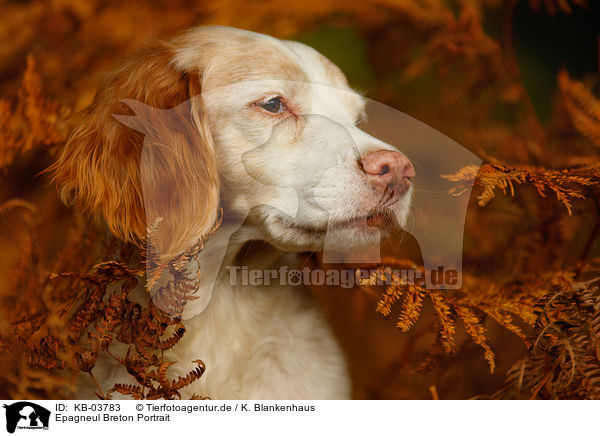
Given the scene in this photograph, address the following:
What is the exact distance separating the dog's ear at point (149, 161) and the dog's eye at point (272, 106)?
135mm

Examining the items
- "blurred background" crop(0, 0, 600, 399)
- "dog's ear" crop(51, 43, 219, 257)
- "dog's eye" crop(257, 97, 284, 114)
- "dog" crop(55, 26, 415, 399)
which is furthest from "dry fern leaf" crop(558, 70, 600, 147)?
Answer: "dog's ear" crop(51, 43, 219, 257)

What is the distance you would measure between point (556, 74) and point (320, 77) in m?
0.56

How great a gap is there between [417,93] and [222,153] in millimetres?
482

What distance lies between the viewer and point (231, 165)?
1.09 m

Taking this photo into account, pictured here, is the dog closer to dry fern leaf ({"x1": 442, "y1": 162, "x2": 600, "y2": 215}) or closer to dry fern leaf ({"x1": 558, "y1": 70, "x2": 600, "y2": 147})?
dry fern leaf ({"x1": 442, "y1": 162, "x2": 600, "y2": 215})

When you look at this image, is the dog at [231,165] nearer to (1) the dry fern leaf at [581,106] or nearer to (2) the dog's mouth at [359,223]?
(2) the dog's mouth at [359,223]

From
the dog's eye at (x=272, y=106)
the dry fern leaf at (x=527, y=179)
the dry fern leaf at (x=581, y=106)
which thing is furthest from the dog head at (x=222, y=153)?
the dry fern leaf at (x=581, y=106)

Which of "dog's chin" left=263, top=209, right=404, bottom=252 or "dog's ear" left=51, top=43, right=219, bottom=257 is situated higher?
"dog's ear" left=51, top=43, right=219, bottom=257

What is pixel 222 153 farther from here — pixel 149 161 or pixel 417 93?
pixel 417 93

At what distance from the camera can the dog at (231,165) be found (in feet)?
3.46

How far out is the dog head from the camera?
1.06 metres

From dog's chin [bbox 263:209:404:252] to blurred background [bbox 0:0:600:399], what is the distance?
0.26 ft

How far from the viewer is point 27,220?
114 cm

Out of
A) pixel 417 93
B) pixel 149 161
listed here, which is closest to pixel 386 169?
pixel 417 93
